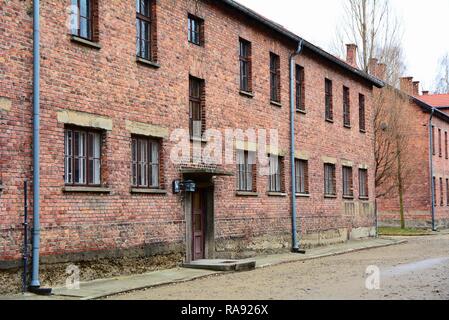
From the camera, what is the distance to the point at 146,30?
17453 mm

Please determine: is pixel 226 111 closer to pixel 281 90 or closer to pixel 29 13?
pixel 281 90

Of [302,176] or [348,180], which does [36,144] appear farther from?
[348,180]

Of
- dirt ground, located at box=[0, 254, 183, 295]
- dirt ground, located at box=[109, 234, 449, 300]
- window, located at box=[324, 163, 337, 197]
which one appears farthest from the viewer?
window, located at box=[324, 163, 337, 197]

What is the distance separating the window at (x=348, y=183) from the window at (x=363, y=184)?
1.35 meters

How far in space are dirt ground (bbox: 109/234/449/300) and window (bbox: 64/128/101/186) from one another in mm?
2793

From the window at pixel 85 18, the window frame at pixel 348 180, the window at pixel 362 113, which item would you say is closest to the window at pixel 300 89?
the window frame at pixel 348 180

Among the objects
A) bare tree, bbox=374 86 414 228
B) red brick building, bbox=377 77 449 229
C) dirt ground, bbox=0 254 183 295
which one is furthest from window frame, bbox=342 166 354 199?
red brick building, bbox=377 77 449 229

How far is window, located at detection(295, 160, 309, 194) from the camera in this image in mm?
25000

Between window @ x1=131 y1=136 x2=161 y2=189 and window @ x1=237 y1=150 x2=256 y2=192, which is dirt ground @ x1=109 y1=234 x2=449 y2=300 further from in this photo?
window @ x1=237 y1=150 x2=256 y2=192

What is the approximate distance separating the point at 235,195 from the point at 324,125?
7.66m

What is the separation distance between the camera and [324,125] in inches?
1071

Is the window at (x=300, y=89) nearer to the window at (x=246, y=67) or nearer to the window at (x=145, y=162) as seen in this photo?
the window at (x=246, y=67)

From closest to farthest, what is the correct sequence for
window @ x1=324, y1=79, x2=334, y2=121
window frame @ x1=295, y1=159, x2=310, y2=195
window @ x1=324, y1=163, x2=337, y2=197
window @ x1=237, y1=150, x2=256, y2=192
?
1. window @ x1=237, y1=150, x2=256, y2=192
2. window frame @ x1=295, y1=159, x2=310, y2=195
3. window @ x1=324, y1=163, x2=337, y2=197
4. window @ x1=324, y1=79, x2=334, y2=121

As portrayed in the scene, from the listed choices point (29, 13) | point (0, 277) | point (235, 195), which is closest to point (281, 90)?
point (235, 195)
